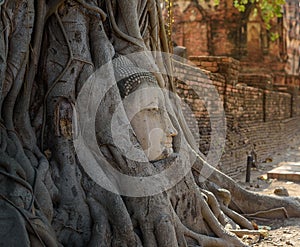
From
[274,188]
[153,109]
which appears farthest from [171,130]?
[274,188]

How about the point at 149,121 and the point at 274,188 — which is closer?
the point at 149,121

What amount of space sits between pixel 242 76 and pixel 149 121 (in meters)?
10.3

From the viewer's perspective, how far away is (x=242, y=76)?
13.7 metres

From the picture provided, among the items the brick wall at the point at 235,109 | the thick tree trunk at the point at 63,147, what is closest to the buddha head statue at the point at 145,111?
the thick tree trunk at the point at 63,147

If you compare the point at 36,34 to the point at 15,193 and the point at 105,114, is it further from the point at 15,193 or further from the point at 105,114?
the point at 15,193

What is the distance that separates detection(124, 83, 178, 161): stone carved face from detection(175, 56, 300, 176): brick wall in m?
2.87

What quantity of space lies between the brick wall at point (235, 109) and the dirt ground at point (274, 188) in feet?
1.13

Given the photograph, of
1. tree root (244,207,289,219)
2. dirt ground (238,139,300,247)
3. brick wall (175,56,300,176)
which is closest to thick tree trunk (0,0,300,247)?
dirt ground (238,139,300,247)

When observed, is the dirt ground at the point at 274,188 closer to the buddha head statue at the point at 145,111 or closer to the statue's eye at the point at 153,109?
the buddha head statue at the point at 145,111

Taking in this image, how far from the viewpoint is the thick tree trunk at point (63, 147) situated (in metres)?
2.73

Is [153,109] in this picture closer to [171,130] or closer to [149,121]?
[149,121]

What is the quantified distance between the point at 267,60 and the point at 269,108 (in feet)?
26.6

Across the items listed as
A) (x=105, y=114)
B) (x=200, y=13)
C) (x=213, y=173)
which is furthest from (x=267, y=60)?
(x=105, y=114)

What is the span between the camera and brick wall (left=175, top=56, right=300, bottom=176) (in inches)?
292
